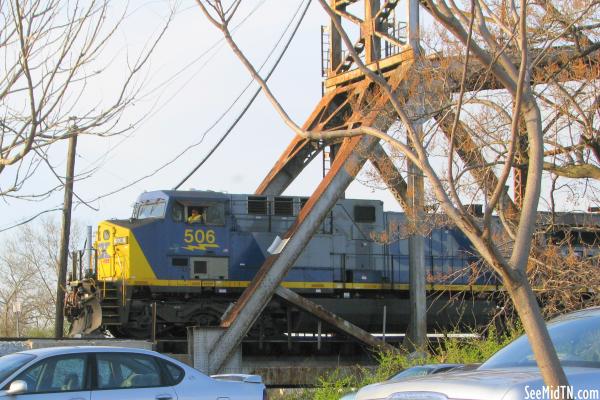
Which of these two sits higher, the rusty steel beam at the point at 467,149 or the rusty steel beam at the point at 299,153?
the rusty steel beam at the point at 299,153

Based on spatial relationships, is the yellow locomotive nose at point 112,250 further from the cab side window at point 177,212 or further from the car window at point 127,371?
the car window at point 127,371

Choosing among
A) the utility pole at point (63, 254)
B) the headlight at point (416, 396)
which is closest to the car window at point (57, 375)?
the headlight at point (416, 396)

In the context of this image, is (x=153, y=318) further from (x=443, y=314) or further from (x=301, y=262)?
(x=443, y=314)

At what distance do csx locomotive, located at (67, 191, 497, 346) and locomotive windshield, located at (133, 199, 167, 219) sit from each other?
0.03 metres

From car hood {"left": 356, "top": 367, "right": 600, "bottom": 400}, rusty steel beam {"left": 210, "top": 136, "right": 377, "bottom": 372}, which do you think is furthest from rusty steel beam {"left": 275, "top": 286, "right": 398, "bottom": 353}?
car hood {"left": 356, "top": 367, "right": 600, "bottom": 400}

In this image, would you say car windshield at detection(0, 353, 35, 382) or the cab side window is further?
the cab side window

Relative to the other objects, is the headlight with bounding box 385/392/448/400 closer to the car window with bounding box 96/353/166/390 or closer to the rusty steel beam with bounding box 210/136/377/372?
the car window with bounding box 96/353/166/390

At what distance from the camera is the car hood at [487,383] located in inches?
189

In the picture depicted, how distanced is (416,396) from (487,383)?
0.46 m

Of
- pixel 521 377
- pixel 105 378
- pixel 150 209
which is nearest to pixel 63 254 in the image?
pixel 150 209

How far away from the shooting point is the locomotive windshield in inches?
886

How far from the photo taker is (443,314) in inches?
944

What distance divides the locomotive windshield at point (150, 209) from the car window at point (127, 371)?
13240mm

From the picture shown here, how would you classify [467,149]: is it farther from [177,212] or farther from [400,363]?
[177,212]
